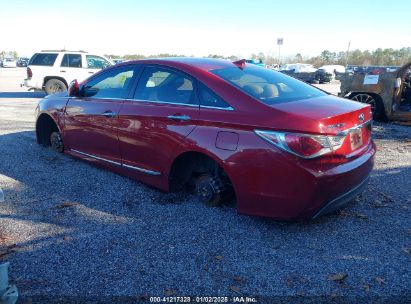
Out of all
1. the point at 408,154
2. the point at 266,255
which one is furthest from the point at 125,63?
the point at 408,154

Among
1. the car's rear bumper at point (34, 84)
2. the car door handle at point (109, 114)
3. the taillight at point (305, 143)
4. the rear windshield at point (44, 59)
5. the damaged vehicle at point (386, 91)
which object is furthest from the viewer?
the rear windshield at point (44, 59)

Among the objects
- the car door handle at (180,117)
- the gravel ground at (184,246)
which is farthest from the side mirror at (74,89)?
the car door handle at (180,117)

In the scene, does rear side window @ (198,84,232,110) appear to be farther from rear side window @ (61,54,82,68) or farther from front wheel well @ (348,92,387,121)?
rear side window @ (61,54,82,68)

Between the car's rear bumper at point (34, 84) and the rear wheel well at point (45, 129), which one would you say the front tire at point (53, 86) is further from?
the rear wheel well at point (45, 129)

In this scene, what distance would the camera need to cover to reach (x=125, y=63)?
4.42 m

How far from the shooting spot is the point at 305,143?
9.48ft

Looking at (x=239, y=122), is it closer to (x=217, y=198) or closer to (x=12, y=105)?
(x=217, y=198)

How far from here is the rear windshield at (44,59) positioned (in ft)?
46.6

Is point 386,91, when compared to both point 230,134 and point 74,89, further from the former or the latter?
point 74,89

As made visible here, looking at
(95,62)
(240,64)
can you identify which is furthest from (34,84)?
(240,64)

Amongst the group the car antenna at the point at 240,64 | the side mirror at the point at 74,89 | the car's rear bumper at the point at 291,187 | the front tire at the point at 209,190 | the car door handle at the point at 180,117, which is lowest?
the front tire at the point at 209,190

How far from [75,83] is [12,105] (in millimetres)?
9096

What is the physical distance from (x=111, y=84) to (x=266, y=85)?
2052mm

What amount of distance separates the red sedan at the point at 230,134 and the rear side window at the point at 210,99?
11mm
